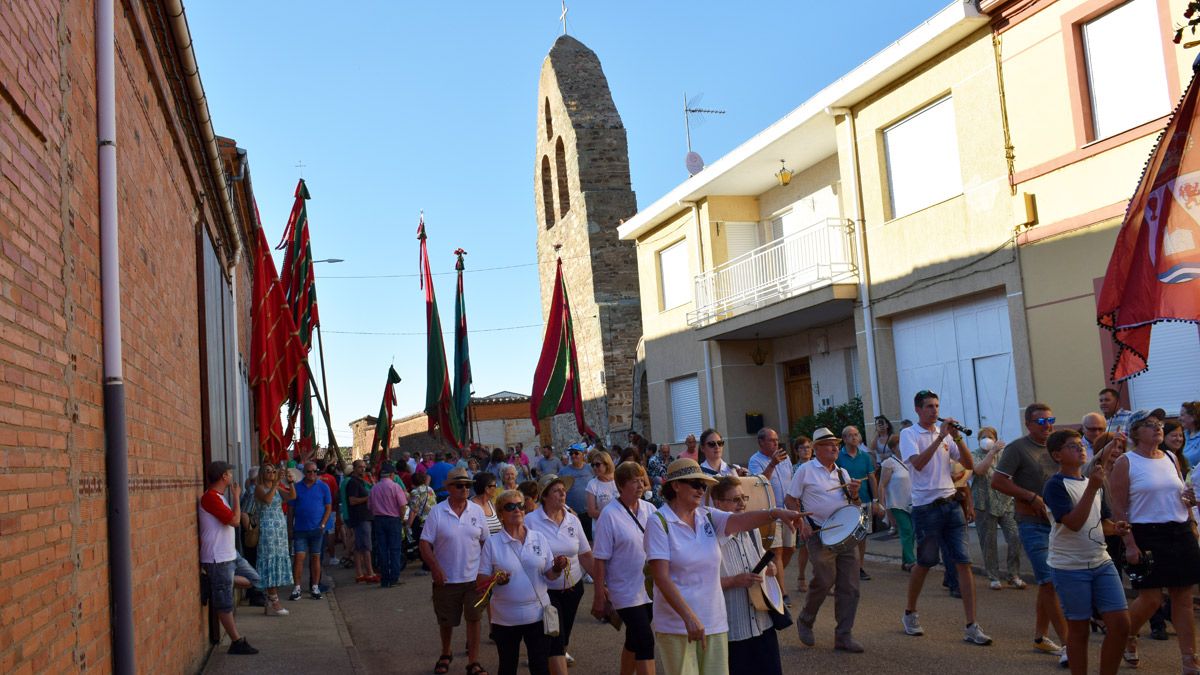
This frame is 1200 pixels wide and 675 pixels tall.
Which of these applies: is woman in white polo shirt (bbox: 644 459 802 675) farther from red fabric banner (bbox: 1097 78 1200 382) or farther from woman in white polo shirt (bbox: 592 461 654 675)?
red fabric banner (bbox: 1097 78 1200 382)

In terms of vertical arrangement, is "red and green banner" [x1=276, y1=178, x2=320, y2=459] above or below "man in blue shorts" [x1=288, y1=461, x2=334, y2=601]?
above

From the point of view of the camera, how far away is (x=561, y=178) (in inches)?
1326

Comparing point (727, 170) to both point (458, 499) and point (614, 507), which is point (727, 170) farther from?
point (614, 507)

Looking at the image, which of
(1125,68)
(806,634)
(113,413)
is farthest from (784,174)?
(113,413)

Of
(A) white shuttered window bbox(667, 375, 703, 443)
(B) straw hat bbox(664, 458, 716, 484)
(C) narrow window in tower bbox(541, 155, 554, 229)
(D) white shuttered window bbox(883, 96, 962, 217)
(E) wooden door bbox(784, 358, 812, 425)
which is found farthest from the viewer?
(C) narrow window in tower bbox(541, 155, 554, 229)

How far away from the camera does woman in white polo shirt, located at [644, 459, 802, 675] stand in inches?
226

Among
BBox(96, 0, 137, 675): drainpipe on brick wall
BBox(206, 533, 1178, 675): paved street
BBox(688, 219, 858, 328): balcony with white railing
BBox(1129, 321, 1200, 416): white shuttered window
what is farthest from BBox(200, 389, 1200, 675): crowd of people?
BBox(688, 219, 858, 328): balcony with white railing

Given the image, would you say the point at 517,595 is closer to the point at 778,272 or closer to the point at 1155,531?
the point at 1155,531

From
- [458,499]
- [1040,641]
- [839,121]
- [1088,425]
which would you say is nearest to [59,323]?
[458,499]

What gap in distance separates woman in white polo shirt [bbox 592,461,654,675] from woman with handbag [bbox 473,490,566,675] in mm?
561

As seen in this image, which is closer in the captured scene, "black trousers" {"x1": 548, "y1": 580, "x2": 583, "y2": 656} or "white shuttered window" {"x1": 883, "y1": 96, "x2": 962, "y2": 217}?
"black trousers" {"x1": 548, "y1": 580, "x2": 583, "y2": 656}

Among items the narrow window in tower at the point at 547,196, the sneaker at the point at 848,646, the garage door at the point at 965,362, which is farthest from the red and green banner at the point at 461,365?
the sneaker at the point at 848,646

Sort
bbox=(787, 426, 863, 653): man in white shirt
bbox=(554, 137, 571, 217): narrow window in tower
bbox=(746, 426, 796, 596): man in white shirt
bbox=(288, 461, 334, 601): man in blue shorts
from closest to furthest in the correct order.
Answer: bbox=(787, 426, 863, 653): man in white shirt, bbox=(746, 426, 796, 596): man in white shirt, bbox=(288, 461, 334, 601): man in blue shorts, bbox=(554, 137, 571, 217): narrow window in tower

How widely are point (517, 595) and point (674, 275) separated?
18.6 metres
